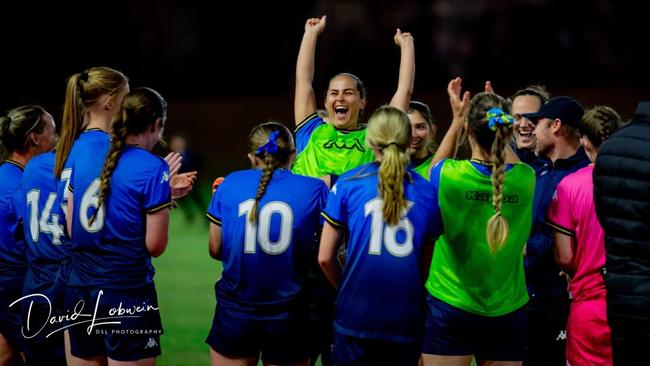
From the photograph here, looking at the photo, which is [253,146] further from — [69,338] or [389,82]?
[389,82]

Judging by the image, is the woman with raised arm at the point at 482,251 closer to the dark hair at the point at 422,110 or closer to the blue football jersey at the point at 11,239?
the dark hair at the point at 422,110

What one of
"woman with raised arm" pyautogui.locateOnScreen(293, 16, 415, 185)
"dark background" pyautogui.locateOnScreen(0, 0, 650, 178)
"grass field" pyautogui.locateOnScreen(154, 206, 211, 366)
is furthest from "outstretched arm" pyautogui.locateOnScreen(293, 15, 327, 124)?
"dark background" pyautogui.locateOnScreen(0, 0, 650, 178)

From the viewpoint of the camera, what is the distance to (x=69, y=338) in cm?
522

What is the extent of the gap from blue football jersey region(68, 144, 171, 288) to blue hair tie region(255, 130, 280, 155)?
490 mm

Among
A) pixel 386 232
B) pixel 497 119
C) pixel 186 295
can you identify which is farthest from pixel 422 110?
pixel 186 295

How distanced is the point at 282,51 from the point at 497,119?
15.8 metres

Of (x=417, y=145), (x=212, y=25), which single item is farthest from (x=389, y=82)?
(x=417, y=145)

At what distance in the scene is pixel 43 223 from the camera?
5652 mm

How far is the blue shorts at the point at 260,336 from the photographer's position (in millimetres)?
5109

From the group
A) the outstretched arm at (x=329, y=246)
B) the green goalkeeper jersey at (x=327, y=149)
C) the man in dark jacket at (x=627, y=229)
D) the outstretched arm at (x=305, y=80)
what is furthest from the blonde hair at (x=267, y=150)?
the man in dark jacket at (x=627, y=229)

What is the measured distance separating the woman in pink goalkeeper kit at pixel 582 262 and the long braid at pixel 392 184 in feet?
3.36

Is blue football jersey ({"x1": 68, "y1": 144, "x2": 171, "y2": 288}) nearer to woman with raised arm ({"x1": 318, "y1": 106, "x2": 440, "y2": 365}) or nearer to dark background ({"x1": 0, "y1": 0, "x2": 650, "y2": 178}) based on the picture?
woman with raised arm ({"x1": 318, "y1": 106, "x2": 440, "y2": 365})

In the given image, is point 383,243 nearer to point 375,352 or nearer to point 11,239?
point 375,352

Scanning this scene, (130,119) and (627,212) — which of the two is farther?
(130,119)
